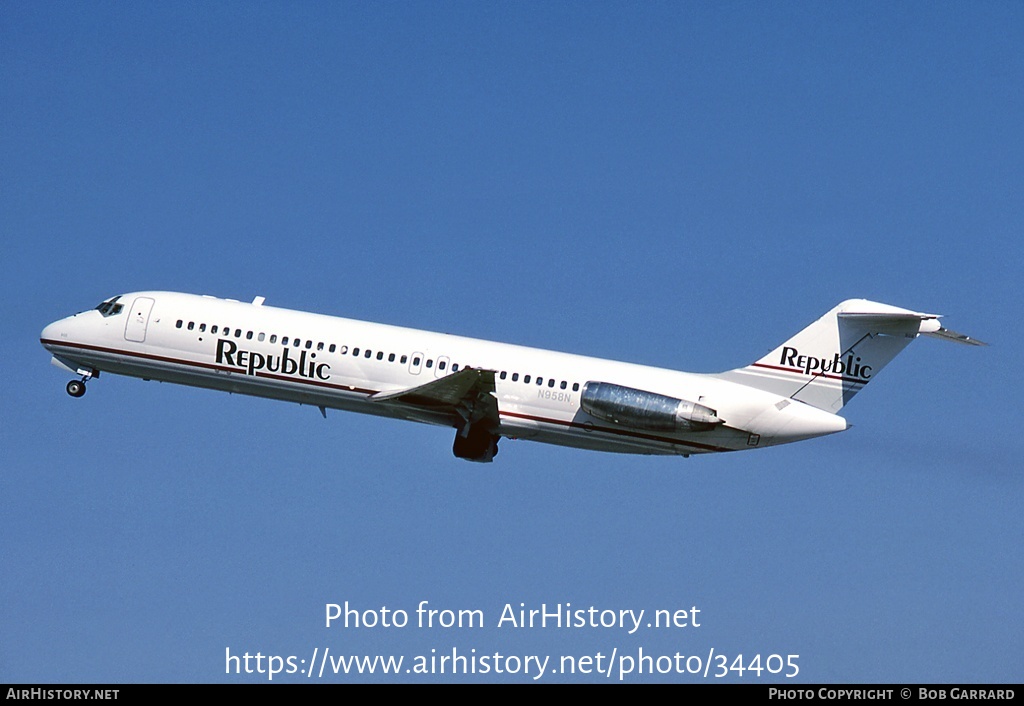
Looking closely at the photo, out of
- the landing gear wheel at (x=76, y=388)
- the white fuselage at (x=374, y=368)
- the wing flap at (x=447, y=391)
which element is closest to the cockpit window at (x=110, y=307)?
the white fuselage at (x=374, y=368)

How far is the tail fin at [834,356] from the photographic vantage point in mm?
39250

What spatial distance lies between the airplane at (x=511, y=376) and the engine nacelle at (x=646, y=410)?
0.03m

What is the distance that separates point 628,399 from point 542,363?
8.80 ft

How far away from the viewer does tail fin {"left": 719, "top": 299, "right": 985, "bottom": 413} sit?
129 feet

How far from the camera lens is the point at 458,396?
1534 inches

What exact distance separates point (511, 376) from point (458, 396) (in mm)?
1585

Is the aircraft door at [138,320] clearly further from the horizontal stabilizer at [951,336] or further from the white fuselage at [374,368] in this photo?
the horizontal stabilizer at [951,336]

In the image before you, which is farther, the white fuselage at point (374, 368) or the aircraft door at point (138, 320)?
the aircraft door at point (138, 320)

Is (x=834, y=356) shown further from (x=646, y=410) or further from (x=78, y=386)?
(x=78, y=386)

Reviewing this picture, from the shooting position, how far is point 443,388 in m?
38.7

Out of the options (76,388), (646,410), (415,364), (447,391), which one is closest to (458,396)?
(447,391)
